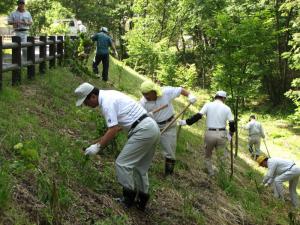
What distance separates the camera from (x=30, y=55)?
33.4ft

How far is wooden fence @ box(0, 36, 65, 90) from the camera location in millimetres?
8685

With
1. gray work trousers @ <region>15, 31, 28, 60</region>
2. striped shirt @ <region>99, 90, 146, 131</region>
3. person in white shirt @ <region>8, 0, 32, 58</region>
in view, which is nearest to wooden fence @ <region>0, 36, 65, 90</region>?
gray work trousers @ <region>15, 31, 28, 60</region>

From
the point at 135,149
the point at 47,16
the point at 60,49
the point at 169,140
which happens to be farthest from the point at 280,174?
the point at 47,16

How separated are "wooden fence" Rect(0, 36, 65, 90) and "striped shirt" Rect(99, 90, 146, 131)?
11.6ft

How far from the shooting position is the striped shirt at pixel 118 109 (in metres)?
5.35

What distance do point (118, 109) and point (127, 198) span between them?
4.02 ft

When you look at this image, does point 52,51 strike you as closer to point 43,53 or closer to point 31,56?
point 43,53

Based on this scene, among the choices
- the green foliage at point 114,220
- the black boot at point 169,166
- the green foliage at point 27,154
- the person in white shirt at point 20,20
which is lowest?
the black boot at point 169,166

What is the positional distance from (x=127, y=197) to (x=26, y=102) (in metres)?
3.64

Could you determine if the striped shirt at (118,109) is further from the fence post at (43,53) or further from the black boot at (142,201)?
the fence post at (43,53)

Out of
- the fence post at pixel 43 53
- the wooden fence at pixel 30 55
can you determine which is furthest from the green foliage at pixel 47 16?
the fence post at pixel 43 53

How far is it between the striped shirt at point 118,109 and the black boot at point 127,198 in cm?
83

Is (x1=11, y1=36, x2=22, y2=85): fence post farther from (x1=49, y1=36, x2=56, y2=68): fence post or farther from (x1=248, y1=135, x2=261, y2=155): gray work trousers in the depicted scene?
(x1=248, y1=135, x2=261, y2=155): gray work trousers

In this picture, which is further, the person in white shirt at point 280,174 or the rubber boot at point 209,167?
the person in white shirt at point 280,174
